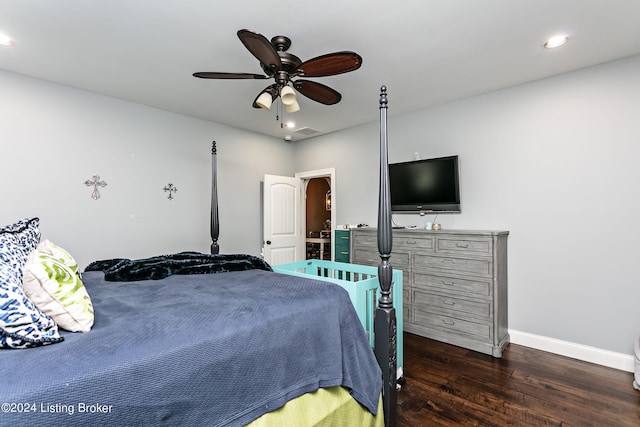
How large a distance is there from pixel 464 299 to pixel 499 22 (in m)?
2.51

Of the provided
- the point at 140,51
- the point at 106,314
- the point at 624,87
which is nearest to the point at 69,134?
the point at 140,51

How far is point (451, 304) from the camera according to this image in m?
3.40

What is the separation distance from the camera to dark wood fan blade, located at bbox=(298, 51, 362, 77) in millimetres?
2020

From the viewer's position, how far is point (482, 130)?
3.65m

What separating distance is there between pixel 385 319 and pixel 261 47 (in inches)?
73.6

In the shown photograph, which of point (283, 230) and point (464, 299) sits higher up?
point (283, 230)

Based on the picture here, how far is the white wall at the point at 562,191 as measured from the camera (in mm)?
2838

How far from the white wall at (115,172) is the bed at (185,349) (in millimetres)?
1519

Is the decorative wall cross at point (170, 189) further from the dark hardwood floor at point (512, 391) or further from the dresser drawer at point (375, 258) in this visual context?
the dark hardwood floor at point (512, 391)

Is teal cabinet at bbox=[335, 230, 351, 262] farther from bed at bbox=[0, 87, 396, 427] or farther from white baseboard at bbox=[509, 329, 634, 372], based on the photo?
bed at bbox=[0, 87, 396, 427]

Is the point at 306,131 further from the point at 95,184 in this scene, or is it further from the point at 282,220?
the point at 95,184

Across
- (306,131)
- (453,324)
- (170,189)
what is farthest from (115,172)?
(453,324)

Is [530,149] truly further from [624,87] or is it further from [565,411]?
[565,411]

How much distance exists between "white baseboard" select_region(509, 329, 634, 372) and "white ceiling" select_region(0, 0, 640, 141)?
2650 mm
